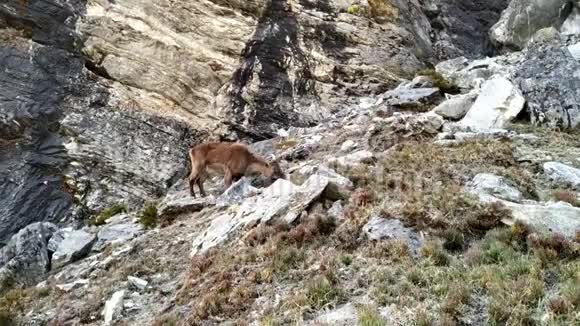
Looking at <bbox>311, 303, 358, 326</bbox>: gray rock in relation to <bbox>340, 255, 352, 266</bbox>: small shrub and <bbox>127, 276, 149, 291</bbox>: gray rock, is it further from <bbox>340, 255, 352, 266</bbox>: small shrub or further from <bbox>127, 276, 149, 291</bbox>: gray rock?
<bbox>127, 276, 149, 291</bbox>: gray rock

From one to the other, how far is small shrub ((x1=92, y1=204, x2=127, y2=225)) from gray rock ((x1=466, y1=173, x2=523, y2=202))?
10297 mm

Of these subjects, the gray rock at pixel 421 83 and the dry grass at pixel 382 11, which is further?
the dry grass at pixel 382 11

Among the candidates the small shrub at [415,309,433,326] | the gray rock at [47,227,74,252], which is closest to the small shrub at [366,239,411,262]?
the small shrub at [415,309,433,326]

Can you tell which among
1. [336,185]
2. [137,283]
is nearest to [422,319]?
[336,185]

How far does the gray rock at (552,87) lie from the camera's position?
51.7 ft

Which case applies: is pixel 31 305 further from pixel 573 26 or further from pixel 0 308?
pixel 573 26

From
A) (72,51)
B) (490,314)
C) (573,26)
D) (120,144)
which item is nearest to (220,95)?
(120,144)

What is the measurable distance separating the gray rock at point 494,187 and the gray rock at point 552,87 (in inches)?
203

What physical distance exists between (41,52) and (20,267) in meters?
10.5

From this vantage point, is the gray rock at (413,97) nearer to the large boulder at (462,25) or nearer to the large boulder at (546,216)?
the large boulder at (462,25)

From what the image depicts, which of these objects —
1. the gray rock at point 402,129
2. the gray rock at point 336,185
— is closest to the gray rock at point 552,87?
the gray rock at point 402,129

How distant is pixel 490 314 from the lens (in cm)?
657

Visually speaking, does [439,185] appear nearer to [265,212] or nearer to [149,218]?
[265,212]

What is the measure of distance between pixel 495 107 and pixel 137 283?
10.8 meters
